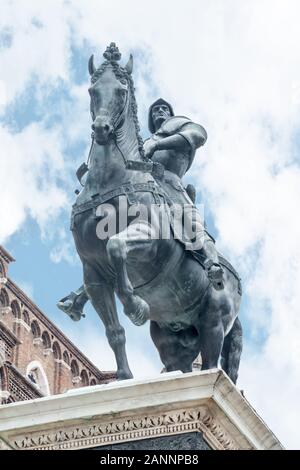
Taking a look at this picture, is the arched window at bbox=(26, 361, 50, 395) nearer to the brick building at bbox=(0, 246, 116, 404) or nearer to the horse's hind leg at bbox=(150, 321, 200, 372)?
the brick building at bbox=(0, 246, 116, 404)

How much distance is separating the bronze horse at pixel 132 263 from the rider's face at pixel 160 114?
56.5 inches

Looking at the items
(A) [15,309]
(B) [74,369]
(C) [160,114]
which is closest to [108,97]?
(C) [160,114]

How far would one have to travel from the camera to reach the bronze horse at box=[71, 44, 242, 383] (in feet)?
38.5

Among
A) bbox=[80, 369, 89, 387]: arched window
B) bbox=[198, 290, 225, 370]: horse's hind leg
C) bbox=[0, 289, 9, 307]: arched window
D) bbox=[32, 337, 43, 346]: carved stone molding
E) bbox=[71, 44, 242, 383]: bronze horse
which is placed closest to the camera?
bbox=[71, 44, 242, 383]: bronze horse

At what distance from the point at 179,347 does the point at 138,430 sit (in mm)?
2807

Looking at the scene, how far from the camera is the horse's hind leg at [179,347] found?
12922 millimetres

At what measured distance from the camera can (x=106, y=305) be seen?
11.9 m

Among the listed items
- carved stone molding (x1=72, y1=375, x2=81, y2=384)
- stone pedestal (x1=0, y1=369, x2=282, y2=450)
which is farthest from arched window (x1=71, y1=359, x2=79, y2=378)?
stone pedestal (x1=0, y1=369, x2=282, y2=450)

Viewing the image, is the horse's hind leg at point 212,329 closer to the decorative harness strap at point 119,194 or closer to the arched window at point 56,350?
the decorative harness strap at point 119,194

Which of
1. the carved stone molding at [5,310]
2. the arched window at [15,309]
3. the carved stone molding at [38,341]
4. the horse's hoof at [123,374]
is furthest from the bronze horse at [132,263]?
the carved stone molding at [38,341]

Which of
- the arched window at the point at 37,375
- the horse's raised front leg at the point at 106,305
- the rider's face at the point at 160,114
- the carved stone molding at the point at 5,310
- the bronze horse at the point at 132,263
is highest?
the carved stone molding at the point at 5,310

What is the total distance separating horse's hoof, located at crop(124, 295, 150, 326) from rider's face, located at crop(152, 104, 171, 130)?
125 inches

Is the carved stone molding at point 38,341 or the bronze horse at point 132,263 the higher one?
the carved stone molding at point 38,341
